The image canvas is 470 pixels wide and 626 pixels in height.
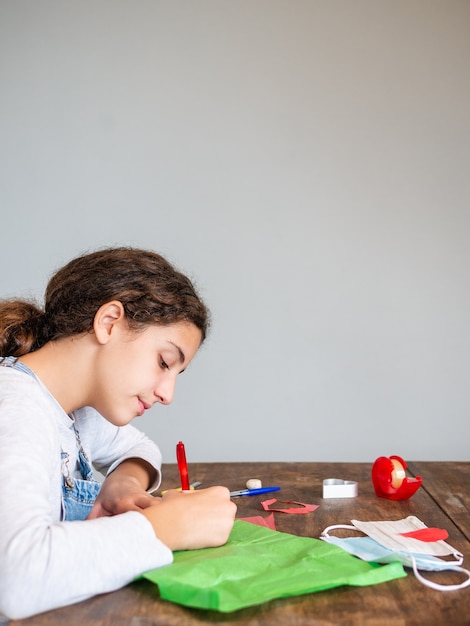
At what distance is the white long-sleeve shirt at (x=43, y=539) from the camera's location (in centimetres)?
76

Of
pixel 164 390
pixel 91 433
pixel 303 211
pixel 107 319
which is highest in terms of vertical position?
pixel 303 211

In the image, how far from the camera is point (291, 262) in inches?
110

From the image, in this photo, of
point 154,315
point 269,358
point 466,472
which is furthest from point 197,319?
point 269,358

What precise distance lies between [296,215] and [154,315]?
5.68ft

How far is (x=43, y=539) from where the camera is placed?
0.78 metres

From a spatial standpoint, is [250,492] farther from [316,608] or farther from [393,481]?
[316,608]

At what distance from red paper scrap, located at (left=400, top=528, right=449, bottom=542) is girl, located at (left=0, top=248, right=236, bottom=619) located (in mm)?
270

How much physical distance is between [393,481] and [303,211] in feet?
5.48

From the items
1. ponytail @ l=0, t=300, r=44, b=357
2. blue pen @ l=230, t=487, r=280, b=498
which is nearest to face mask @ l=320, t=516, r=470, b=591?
blue pen @ l=230, t=487, r=280, b=498

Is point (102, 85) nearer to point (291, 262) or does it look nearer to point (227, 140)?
point (227, 140)

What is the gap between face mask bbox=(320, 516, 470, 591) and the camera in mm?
885

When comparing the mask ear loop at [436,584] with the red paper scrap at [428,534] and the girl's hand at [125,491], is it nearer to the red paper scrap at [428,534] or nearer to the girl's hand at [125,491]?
the red paper scrap at [428,534]

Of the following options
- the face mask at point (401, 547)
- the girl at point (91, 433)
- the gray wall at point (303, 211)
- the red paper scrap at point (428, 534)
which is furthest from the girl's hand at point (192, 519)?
the gray wall at point (303, 211)

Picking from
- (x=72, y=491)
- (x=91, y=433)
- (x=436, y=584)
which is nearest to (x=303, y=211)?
(x=91, y=433)
